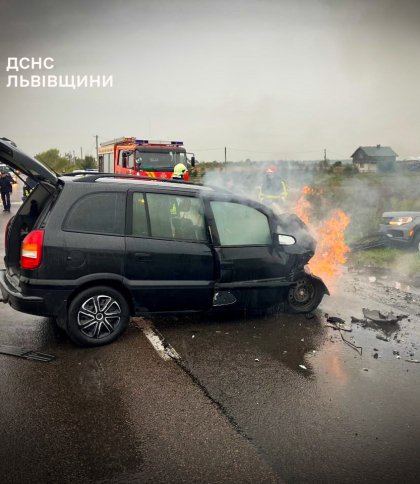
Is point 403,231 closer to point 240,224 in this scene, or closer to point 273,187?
point 273,187

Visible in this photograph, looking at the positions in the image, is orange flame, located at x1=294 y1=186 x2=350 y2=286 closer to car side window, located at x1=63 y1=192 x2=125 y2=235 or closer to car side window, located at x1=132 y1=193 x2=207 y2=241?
car side window, located at x1=132 y1=193 x2=207 y2=241

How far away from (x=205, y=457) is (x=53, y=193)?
3.36 meters

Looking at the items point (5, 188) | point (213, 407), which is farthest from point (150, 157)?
point (213, 407)

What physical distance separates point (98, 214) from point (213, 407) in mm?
2463

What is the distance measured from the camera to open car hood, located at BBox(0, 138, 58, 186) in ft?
16.8

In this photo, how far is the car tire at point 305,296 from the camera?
641 cm

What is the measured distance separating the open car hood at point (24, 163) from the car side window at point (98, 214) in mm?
495

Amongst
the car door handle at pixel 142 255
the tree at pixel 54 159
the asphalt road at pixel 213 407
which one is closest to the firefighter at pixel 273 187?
the asphalt road at pixel 213 407

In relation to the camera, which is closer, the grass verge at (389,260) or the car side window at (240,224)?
the car side window at (240,224)

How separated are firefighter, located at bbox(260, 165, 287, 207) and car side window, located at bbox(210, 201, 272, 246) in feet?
18.3

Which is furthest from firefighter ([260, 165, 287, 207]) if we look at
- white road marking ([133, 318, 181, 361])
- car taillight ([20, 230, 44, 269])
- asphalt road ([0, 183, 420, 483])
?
car taillight ([20, 230, 44, 269])

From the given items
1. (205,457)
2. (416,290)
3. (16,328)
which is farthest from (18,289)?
(416,290)

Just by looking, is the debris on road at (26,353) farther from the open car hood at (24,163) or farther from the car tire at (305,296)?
the car tire at (305,296)

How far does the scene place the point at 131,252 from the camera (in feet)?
16.5
